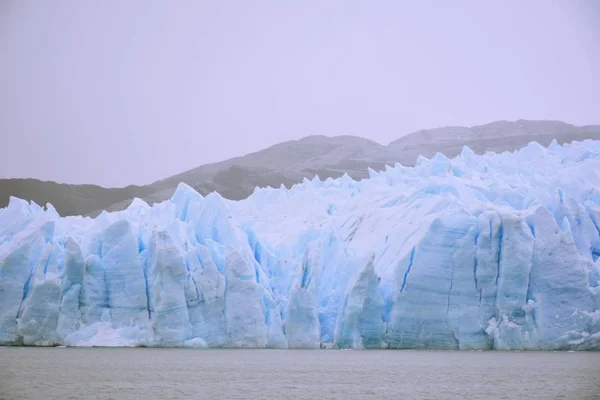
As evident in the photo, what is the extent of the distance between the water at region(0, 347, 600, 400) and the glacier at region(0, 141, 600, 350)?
2.10ft

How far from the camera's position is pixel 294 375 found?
1670 centimetres

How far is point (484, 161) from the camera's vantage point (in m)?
29.1

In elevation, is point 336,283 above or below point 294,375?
above

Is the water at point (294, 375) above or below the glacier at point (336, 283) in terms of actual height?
below

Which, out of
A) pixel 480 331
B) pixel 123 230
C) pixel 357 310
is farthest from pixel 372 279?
pixel 123 230

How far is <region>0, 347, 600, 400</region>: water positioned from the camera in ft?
44.3

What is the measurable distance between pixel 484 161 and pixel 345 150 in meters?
43.6

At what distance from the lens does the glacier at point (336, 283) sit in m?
21.0

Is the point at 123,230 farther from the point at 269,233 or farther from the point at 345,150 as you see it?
the point at 345,150

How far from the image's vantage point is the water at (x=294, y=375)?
13492mm

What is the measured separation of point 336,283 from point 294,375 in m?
6.97

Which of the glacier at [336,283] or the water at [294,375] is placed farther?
the glacier at [336,283]

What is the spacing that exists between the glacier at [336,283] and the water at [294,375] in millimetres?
641

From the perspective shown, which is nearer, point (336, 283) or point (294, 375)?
point (294, 375)
